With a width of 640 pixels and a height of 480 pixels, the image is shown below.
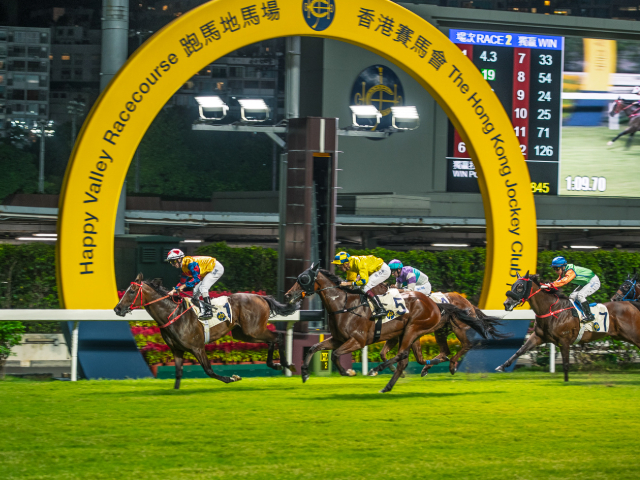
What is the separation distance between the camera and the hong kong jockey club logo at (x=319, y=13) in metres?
9.01

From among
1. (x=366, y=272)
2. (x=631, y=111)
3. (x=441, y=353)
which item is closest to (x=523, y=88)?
(x=631, y=111)

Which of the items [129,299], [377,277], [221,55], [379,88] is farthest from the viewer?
[379,88]

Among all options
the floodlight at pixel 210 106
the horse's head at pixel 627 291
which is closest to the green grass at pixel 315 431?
the horse's head at pixel 627 291

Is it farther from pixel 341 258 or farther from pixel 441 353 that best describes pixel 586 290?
pixel 341 258

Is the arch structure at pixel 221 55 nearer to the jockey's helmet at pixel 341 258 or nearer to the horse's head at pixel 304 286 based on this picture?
the horse's head at pixel 304 286

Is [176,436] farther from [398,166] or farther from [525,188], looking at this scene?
[398,166]

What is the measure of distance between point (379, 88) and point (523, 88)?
2.66m

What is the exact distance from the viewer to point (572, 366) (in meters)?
10.4

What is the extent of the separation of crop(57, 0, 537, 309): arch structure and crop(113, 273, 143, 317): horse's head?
1215 mm

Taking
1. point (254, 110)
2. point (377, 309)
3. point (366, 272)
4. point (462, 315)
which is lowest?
point (462, 315)

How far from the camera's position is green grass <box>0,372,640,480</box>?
465cm

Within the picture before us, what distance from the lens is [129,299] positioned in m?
7.26

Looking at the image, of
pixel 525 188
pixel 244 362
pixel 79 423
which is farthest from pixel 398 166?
pixel 79 423

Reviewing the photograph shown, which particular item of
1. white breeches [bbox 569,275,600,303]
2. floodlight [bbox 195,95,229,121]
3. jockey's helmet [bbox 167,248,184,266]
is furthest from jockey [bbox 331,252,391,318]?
floodlight [bbox 195,95,229,121]
